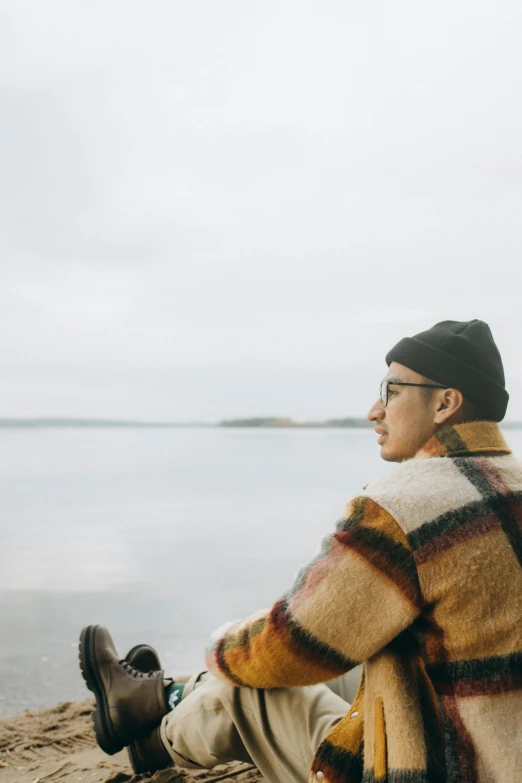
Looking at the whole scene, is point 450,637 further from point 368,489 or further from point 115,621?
point 115,621

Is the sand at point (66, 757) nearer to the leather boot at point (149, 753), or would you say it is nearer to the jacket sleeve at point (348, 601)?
the leather boot at point (149, 753)

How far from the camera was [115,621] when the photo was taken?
12.0ft

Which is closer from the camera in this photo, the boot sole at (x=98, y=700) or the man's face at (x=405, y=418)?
the man's face at (x=405, y=418)

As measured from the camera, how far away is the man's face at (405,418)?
146 cm

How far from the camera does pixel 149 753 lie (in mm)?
1798

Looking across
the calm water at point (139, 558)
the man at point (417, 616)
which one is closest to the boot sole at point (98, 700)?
the man at point (417, 616)

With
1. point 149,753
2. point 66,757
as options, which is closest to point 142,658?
point 149,753

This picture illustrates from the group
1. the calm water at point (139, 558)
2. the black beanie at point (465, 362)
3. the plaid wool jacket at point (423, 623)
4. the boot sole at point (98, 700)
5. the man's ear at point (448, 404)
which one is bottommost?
the calm water at point (139, 558)

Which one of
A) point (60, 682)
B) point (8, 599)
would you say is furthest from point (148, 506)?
point (60, 682)

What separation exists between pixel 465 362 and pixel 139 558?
396cm

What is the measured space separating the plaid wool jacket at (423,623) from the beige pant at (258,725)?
0.16m

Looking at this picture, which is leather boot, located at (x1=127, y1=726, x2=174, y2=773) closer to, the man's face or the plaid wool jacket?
the plaid wool jacket

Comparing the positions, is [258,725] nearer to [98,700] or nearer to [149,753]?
[149,753]

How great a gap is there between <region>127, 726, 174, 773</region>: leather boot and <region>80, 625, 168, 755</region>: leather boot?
18mm
